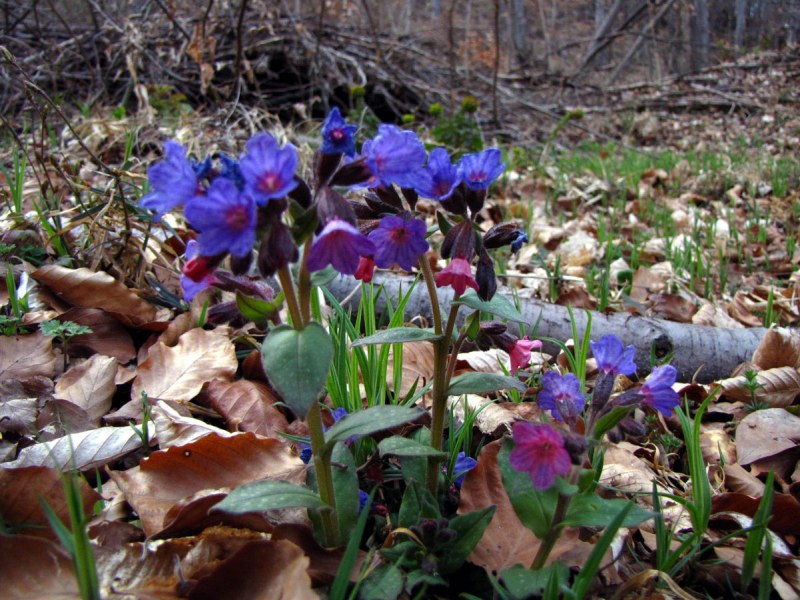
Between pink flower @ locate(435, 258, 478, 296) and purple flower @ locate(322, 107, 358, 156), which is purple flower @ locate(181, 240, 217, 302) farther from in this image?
pink flower @ locate(435, 258, 478, 296)

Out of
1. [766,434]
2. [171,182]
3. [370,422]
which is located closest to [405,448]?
[370,422]

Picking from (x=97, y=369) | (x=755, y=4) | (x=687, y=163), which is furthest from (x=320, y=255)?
(x=755, y=4)

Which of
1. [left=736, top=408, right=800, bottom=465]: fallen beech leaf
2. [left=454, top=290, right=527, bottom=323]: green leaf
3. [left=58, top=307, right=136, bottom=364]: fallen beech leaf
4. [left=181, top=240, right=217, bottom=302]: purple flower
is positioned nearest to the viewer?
[left=181, top=240, right=217, bottom=302]: purple flower

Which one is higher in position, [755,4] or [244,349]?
[755,4]

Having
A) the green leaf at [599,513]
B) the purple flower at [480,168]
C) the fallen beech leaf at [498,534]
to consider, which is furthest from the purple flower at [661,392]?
the purple flower at [480,168]

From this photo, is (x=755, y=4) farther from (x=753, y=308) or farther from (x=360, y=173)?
(x=360, y=173)

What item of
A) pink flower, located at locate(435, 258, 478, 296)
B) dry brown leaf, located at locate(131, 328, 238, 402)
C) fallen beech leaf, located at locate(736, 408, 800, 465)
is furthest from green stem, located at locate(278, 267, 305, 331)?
fallen beech leaf, located at locate(736, 408, 800, 465)
